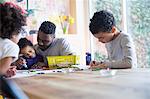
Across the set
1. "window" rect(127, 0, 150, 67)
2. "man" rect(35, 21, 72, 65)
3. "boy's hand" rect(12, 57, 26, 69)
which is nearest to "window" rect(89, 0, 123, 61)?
"window" rect(127, 0, 150, 67)

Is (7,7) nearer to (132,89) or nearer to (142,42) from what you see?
(132,89)

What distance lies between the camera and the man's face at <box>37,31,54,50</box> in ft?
6.86

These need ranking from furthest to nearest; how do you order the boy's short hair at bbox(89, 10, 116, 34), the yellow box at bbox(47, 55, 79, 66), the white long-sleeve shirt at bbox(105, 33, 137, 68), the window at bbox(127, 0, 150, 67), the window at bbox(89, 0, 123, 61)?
the window at bbox(89, 0, 123, 61)
the window at bbox(127, 0, 150, 67)
the yellow box at bbox(47, 55, 79, 66)
the boy's short hair at bbox(89, 10, 116, 34)
the white long-sleeve shirt at bbox(105, 33, 137, 68)

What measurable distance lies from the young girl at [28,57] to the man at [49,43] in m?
0.07

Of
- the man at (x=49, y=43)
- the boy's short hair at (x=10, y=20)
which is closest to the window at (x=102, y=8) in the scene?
the man at (x=49, y=43)

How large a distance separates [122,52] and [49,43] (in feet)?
2.22

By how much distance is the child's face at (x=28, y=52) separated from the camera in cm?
203

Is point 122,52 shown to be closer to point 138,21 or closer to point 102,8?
point 138,21

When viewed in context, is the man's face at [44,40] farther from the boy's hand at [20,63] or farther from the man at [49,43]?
the boy's hand at [20,63]

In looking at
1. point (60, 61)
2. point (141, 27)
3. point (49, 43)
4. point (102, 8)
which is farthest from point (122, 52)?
point (102, 8)

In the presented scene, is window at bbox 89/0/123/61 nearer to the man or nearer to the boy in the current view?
the man

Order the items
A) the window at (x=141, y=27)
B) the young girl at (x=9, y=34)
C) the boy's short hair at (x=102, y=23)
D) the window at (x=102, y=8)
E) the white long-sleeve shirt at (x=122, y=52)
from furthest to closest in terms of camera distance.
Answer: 1. the window at (x=102, y=8)
2. the window at (x=141, y=27)
3. the boy's short hair at (x=102, y=23)
4. the white long-sleeve shirt at (x=122, y=52)
5. the young girl at (x=9, y=34)

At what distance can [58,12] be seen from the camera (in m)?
3.00

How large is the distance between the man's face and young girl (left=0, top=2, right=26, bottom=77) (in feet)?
2.41
